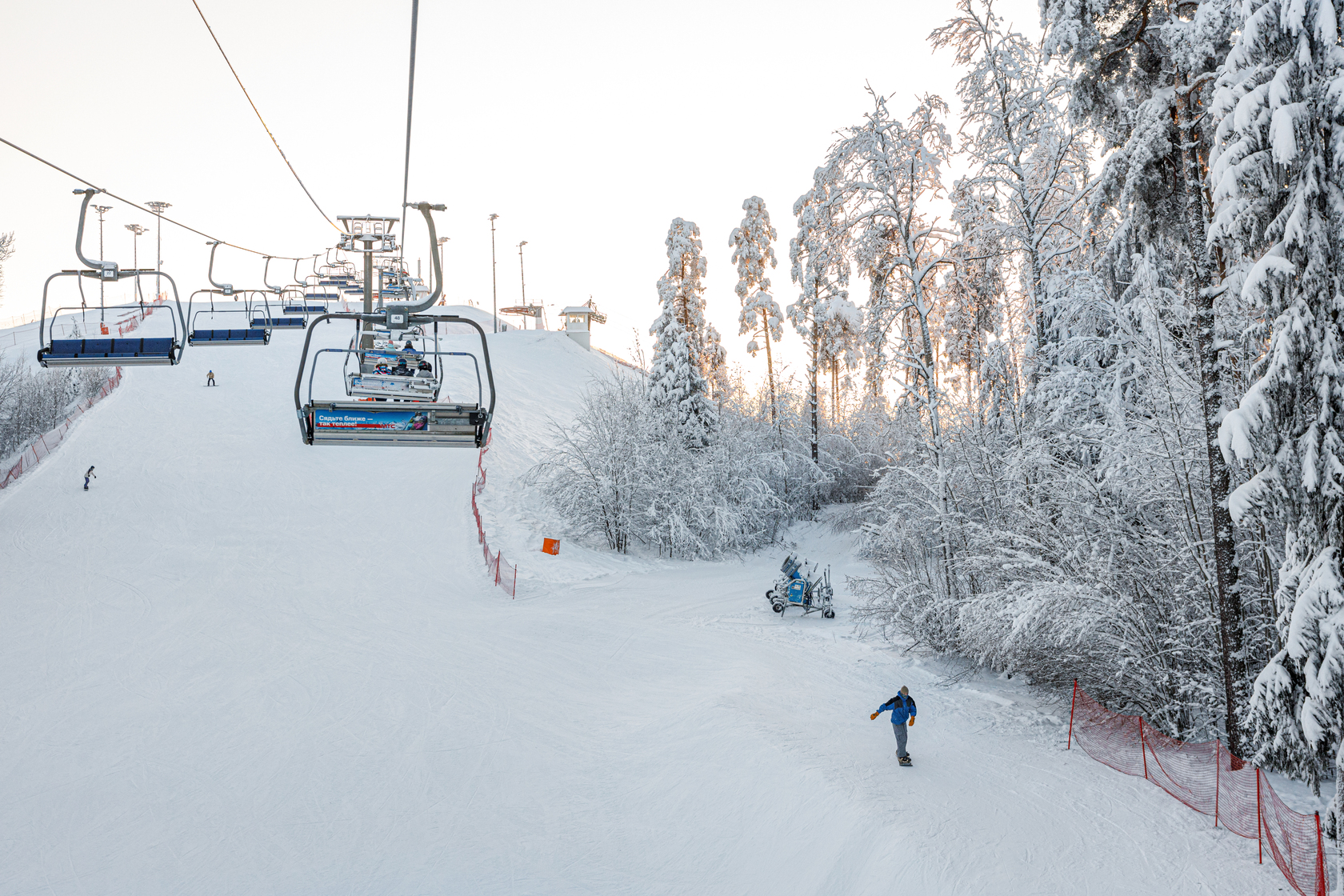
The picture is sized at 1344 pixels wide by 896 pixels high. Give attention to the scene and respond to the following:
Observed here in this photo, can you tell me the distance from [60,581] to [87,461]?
1433cm

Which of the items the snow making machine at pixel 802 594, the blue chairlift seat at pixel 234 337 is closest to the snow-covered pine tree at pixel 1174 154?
the snow making machine at pixel 802 594

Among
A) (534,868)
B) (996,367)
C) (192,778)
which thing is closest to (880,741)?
(534,868)

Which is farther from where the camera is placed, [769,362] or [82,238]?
[769,362]

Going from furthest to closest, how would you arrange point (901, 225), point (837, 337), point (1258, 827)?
1. point (837, 337)
2. point (901, 225)
3. point (1258, 827)

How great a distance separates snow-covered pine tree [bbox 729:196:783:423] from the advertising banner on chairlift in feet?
98.1

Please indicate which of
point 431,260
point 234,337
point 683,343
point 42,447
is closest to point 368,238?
point 431,260

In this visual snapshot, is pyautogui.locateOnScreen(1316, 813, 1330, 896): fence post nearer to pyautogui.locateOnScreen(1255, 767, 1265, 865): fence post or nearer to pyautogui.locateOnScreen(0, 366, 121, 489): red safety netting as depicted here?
Answer: pyautogui.locateOnScreen(1255, 767, 1265, 865): fence post

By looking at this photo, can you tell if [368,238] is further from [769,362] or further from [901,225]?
[769,362]

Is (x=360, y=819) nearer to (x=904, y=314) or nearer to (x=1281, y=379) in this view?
(x=1281, y=379)

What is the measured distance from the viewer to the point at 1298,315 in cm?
840

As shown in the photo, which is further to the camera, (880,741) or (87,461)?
(87,461)

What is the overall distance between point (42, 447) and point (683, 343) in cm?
3119

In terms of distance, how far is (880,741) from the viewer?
13.2m

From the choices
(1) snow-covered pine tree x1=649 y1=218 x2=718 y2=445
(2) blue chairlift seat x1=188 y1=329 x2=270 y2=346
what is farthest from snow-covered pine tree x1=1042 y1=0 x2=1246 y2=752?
(1) snow-covered pine tree x1=649 y1=218 x2=718 y2=445
